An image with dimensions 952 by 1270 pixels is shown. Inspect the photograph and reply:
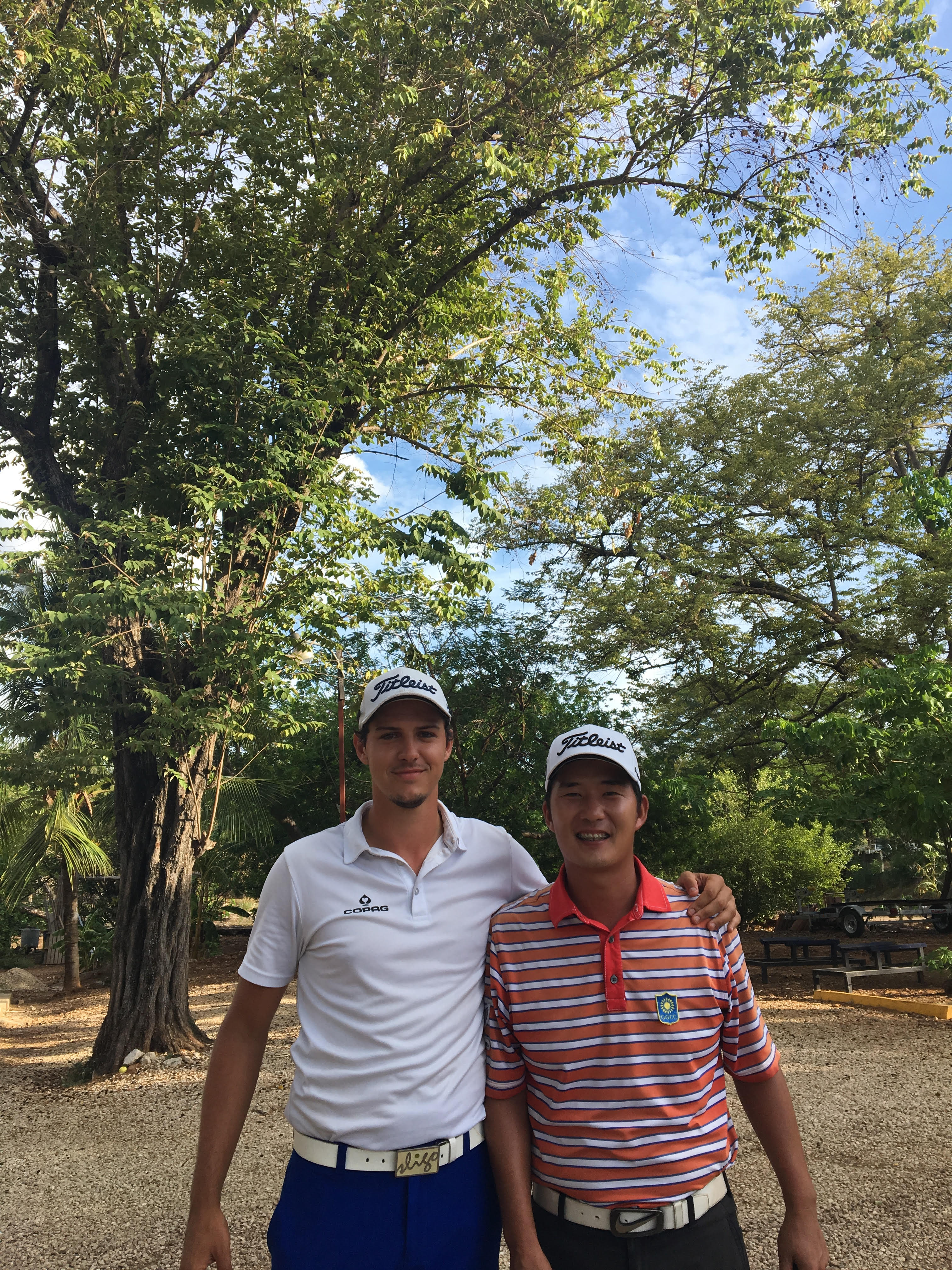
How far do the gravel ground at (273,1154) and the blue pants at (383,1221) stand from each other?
2798 mm

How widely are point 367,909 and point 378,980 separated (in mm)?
179

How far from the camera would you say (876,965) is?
12.2 meters

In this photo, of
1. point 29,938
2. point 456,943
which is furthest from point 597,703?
point 29,938

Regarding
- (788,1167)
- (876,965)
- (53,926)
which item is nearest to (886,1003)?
(876,965)

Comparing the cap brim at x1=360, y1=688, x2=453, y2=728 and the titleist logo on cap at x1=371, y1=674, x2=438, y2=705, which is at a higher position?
the titleist logo on cap at x1=371, y1=674, x2=438, y2=705

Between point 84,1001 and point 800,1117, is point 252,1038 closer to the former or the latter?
point 800,1117

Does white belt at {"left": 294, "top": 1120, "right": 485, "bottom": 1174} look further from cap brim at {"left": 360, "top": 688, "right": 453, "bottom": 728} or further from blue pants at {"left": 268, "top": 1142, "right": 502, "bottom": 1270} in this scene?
cap brim at {"left": 360, "top": 688, "right": 453, "bottom": 728}

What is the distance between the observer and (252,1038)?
2.38 meters

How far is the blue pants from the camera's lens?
210 centimetres

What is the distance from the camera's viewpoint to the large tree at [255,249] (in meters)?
8.65

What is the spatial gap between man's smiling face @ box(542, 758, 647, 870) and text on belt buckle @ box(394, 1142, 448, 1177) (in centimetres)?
77

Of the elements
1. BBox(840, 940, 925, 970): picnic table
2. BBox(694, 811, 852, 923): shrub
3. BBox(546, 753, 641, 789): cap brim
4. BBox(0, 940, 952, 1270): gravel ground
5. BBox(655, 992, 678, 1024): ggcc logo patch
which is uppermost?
BBox(546, 753, 641, 789): cap brim

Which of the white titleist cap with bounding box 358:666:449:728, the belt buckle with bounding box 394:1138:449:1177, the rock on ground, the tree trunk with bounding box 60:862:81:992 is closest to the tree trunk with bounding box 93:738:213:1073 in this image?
the tree trunk with bounding box 60:862:81:992

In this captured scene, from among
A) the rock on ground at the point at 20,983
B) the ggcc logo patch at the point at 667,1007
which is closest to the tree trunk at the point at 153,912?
the ggcc logo patch at the point at 667,1007
